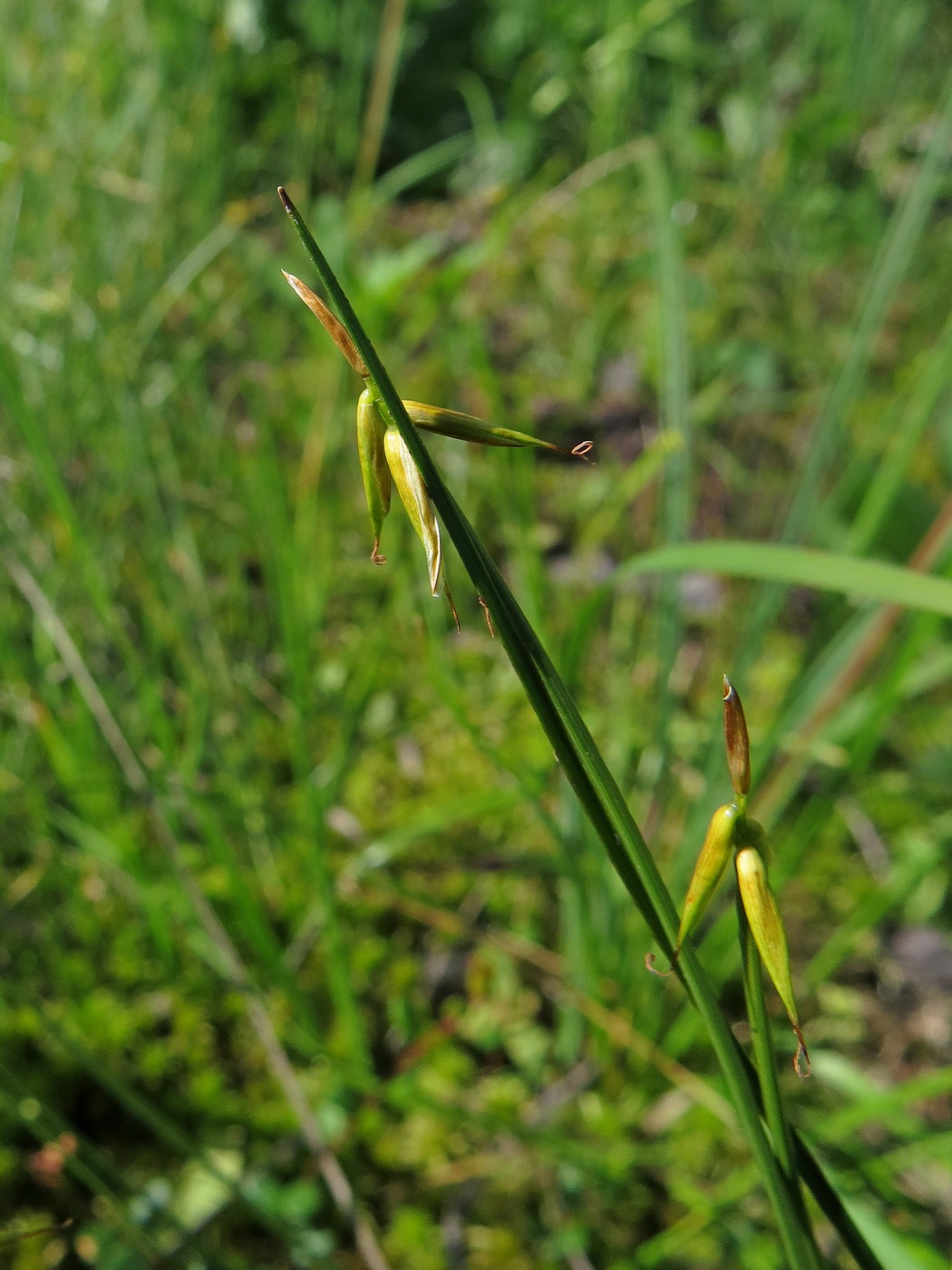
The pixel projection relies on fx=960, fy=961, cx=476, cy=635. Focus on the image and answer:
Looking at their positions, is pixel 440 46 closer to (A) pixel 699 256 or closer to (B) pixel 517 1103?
(A) pixel 699 256

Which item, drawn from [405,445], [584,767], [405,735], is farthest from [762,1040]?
[405,735]

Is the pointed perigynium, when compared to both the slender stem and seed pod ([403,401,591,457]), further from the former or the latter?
seed pod ([403,401,591,457])

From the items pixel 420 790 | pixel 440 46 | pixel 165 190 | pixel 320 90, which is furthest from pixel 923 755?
pixel 440 46

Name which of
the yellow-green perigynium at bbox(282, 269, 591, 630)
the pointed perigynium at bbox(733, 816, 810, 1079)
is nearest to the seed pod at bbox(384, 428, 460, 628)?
the yellow-green perigynium at bbox(282, 269, 591, 630)

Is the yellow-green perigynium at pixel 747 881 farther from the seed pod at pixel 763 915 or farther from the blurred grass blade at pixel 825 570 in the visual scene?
the blurred grass blade at pixel 825 570

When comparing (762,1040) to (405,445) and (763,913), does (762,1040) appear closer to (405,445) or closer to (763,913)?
(763,913)

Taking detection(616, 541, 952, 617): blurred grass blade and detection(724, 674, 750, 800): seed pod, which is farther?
detection(616, 541, 952, 617): blurred grass blade
